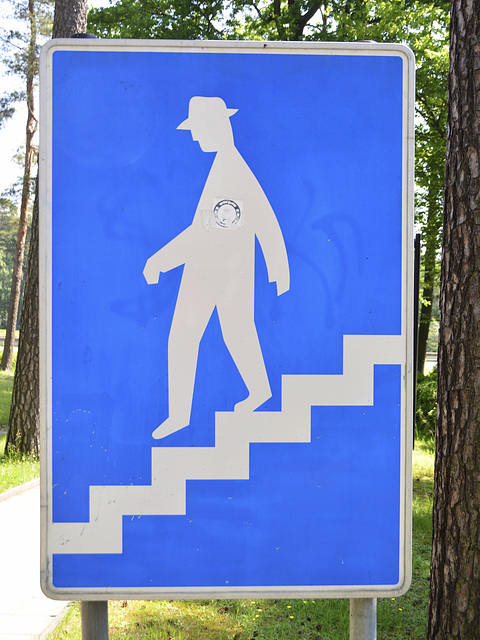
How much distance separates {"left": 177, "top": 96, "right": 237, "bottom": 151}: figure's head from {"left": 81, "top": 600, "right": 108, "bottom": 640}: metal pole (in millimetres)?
1271

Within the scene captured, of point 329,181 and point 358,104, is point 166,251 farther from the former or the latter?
point 358,104

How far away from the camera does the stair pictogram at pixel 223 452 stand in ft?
4.84

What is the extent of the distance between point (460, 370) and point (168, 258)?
164cm

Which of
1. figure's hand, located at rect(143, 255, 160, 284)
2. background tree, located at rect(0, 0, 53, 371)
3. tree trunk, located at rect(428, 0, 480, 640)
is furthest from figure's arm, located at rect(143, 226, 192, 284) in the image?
background tree, located at rect(0, 0, 53, 371)

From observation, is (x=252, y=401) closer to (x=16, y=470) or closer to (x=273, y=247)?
(x=273, y=247)

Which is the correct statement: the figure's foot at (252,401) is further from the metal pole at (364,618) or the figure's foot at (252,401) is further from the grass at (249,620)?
the grass at (249,620)

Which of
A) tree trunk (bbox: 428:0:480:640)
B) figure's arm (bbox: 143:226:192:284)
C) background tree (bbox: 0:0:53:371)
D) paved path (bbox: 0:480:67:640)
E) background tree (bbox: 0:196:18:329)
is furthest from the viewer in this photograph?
background tree (bbox: 0:196:18:329)

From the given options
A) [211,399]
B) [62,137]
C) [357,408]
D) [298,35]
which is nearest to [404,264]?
[357,408]

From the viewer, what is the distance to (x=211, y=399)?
4.87 ft

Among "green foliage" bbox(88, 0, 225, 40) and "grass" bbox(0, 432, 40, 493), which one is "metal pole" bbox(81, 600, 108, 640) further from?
"green foliage" bbox(88, 0, 225, 40)

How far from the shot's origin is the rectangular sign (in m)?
1.48

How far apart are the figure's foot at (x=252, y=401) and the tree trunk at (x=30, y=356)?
7226mm

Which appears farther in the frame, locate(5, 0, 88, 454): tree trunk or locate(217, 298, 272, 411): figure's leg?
locate(5, 0, 88, 454): tree trunk

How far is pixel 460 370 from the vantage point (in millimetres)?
2562
